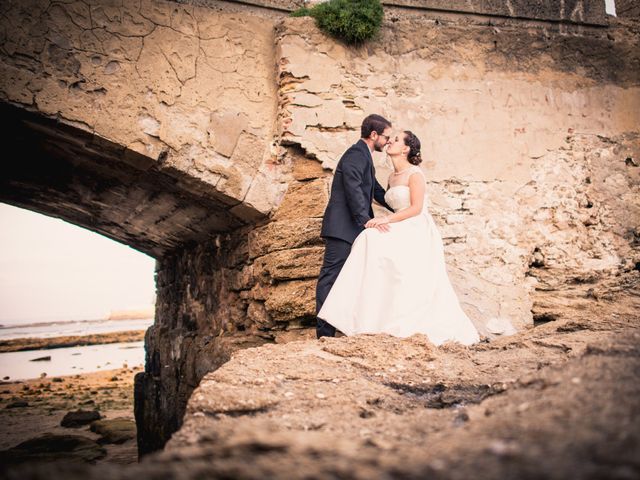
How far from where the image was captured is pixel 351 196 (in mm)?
3506

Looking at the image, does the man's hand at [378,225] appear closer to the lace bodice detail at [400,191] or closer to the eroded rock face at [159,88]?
the lace bodice detail at [400,191]

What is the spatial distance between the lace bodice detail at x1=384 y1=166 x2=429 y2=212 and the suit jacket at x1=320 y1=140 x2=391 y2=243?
0.58 feet

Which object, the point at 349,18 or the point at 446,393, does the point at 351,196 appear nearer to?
the point at 349,18

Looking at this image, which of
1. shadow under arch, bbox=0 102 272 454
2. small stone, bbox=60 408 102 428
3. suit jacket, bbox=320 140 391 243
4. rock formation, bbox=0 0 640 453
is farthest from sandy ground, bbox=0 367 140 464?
suit jacket, bbox=320 140 391 243

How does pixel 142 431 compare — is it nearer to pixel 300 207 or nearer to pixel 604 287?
pixel 300 207

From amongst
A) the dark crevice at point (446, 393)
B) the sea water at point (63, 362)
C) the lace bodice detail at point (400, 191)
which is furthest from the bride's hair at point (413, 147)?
the sea water at point (63, 362)

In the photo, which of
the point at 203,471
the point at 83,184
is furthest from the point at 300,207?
the point at 203,471

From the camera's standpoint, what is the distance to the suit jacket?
3.51 m

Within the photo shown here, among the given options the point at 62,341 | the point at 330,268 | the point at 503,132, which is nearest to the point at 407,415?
the point at 330,268

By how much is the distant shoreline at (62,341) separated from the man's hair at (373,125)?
60.8 ft

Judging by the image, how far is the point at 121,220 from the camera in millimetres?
5094

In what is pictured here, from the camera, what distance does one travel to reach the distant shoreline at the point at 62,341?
59.2 feet

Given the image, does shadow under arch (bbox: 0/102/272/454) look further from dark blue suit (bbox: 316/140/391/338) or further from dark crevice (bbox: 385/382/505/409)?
dark crevice (bbox: 385/382/505/409)

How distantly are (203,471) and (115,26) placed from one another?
144 inches
